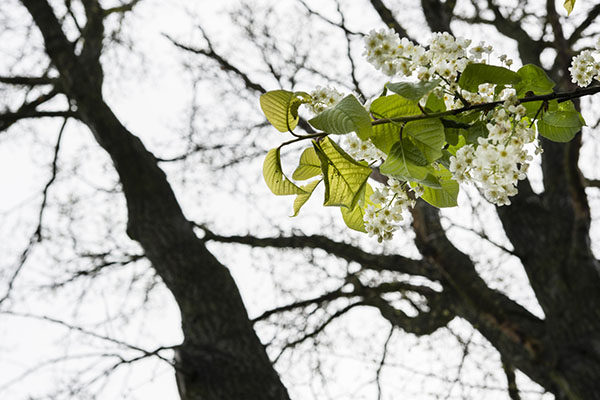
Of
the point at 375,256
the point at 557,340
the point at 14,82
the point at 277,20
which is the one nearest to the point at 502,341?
the point at 557,340

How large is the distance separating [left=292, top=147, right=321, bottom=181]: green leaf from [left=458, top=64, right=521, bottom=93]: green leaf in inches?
8.3

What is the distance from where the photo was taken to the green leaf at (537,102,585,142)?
0.67 m

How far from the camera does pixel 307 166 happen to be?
2.38 feet

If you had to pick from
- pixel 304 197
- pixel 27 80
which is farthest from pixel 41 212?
pixel 304 197

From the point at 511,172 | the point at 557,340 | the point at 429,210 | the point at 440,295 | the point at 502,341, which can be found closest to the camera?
the point at 511,172

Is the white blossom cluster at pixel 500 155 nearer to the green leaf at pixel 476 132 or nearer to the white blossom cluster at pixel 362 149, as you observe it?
the green leaf at pixel 476 132

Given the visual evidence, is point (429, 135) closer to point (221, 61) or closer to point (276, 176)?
point (276, 176)

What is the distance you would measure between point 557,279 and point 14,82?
11.7 feet

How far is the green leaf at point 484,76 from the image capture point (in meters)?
0.64

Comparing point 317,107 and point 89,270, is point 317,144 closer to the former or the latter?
point 317,107

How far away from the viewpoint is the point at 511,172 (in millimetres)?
617

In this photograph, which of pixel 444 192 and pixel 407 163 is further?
pixel 444 192

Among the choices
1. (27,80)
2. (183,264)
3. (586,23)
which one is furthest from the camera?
(27,80)

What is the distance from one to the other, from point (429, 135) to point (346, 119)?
11 centimetres
